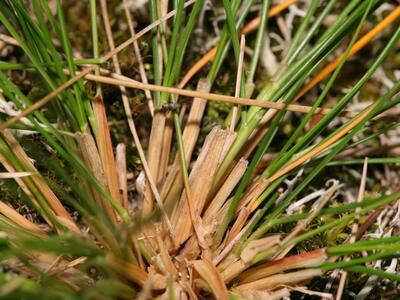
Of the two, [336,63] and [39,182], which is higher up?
[336,63]

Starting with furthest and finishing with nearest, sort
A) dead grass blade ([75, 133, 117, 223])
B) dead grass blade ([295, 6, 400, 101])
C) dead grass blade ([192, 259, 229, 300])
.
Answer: dead grass blade ([295, 6, 400, 101]) → dead grass blade ([75, 133, 117, 223]) → dead grass blade ([192, 259, 229, 300])

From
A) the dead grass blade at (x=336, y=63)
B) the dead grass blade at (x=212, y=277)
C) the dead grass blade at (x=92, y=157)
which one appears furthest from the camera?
the dead grass blade at (x=336, y=63)

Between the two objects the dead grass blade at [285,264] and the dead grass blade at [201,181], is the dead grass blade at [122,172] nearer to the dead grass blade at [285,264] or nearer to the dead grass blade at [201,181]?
the dead grass blade at [201,181]

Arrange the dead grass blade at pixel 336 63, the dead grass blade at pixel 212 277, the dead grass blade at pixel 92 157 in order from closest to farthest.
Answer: the dead grass blade at pixel 212 277, the dead grass blade at pixel 92 157, the dead grass blade at pixel 336 63

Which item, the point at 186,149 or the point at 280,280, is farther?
the point at 186,149

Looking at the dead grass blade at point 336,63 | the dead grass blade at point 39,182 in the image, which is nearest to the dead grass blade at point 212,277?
the dead grass blade at point 39,182

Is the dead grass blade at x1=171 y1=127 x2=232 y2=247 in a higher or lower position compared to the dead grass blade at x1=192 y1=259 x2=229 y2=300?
higher

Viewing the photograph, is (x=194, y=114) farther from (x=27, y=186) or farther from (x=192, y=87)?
(x=27, y=186)

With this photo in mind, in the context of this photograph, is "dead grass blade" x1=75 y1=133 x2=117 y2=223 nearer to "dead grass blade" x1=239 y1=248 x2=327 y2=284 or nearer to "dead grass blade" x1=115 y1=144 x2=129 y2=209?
"dead grass blade" x1=115 y1=144 x2=129 y2=209

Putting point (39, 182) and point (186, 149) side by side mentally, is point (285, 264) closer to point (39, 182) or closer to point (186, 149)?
point (186, 149)

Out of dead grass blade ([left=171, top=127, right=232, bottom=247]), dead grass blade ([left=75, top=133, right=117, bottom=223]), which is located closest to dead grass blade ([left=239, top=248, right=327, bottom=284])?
dead grass blade ([left=171, top=127, right=232, bottom=247])

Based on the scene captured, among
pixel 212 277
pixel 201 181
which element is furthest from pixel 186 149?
pixel 212 277

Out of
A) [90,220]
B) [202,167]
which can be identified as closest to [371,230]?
[202,167]
